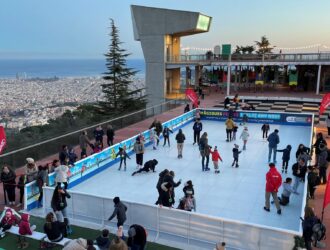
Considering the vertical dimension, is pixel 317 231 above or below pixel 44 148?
above

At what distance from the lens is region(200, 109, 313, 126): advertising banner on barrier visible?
73.0 ft

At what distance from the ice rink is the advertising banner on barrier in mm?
4165

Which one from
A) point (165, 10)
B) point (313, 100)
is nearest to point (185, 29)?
point (165, 10)

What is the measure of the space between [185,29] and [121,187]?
27.1 meters

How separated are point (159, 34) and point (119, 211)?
101 ft

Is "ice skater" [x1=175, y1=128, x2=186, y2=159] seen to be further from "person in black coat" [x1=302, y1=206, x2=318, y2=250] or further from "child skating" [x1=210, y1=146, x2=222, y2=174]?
"person in black coat" [x1=302, y1=206, x2=318, y2=250]

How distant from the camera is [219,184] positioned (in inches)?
489

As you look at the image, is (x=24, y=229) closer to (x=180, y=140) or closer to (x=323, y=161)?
(x=180, y=140)

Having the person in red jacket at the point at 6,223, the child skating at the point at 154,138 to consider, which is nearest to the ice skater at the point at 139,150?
the child skating at the point at 154,138

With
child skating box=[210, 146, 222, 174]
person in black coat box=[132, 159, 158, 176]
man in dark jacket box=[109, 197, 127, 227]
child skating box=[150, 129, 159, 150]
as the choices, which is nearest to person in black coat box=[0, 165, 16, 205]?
man in dark jacket box=[109, 197, 127, 227]

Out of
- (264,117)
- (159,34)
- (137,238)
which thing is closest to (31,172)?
(137,238)

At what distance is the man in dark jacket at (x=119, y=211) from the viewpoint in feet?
26.9

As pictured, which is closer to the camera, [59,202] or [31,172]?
[59,202]

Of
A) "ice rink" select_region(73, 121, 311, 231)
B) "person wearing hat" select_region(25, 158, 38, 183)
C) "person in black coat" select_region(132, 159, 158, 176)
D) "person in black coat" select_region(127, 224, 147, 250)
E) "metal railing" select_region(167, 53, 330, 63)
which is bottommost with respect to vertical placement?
"ice rink" select_region(73, 121, 311, 231)
